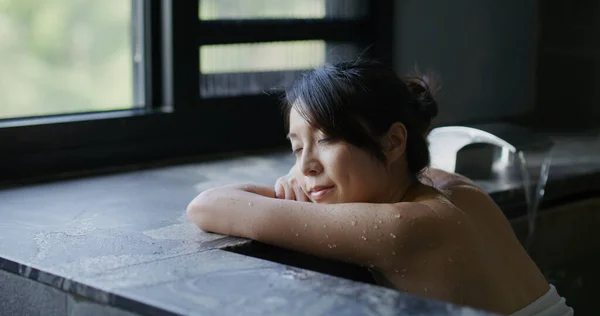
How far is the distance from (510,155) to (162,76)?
0.76 meters

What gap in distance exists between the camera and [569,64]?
2.40 m

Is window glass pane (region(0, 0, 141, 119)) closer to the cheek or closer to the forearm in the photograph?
the forearm

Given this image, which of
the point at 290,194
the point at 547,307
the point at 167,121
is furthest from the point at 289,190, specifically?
the point at 167,121

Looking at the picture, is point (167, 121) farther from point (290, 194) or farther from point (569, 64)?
point (569, 64)

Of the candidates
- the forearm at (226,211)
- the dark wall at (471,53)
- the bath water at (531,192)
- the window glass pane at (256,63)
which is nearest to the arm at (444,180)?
the forearm at (226,211)

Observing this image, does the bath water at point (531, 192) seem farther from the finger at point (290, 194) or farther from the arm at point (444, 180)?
the finger at point (290, 194)

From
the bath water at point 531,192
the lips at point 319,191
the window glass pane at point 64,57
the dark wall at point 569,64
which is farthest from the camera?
the dark wall at point 569,64

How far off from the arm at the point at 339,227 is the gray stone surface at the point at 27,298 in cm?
28

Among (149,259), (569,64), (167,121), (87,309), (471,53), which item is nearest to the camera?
(87,309)

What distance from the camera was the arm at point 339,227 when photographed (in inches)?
48.3

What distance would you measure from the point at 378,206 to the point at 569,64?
1.32m

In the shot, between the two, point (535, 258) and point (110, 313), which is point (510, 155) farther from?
point (110, 313)

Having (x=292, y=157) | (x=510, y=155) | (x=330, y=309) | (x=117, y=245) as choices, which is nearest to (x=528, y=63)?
(x=510, y=155)

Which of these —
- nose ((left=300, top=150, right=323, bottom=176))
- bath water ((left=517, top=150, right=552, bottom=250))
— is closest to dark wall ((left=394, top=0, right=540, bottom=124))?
bath water ((left=517, top=150, right=552, bottom=250))
